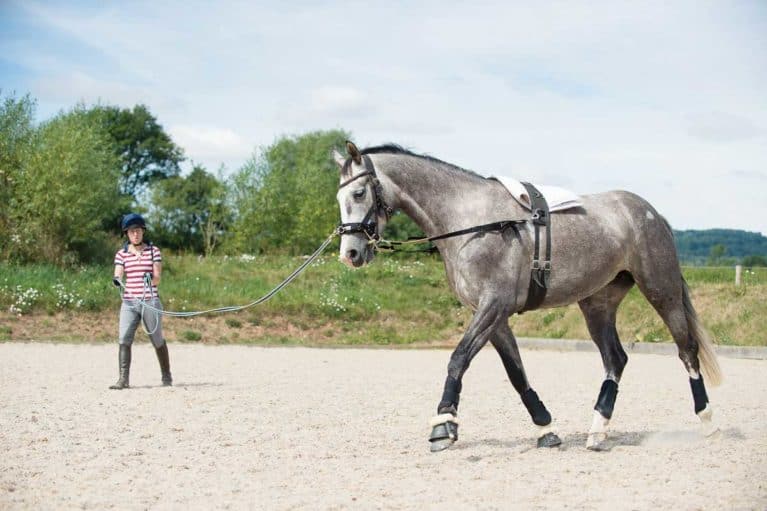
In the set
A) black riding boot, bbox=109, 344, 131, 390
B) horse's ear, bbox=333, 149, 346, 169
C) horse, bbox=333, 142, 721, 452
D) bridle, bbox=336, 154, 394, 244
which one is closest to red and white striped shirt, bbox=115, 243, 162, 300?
black riding boot, bbox=109, 344, 131, 390

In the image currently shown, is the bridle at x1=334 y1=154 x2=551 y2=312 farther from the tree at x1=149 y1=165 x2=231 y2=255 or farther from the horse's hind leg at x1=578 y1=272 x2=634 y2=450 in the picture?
the tree at x1=149 y1=165 x2=231 y2=255

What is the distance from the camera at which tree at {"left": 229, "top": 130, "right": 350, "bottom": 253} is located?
50656 mm

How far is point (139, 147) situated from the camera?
2264 inches

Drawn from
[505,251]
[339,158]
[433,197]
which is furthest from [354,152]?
[505,251]

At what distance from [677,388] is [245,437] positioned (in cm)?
646

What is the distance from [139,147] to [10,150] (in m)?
31.7

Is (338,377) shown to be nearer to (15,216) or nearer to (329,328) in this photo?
(329,328)

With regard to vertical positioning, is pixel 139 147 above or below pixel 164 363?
above

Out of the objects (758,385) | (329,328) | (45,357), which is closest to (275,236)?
(329,328)

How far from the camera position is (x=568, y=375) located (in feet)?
42.0

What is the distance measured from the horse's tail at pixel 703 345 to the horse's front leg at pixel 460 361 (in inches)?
83.7

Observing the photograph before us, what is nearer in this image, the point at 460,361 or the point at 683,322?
the point at 460,361

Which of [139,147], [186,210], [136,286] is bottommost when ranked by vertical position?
[136,286]

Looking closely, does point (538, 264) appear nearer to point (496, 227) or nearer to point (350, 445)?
point (496, 227)
